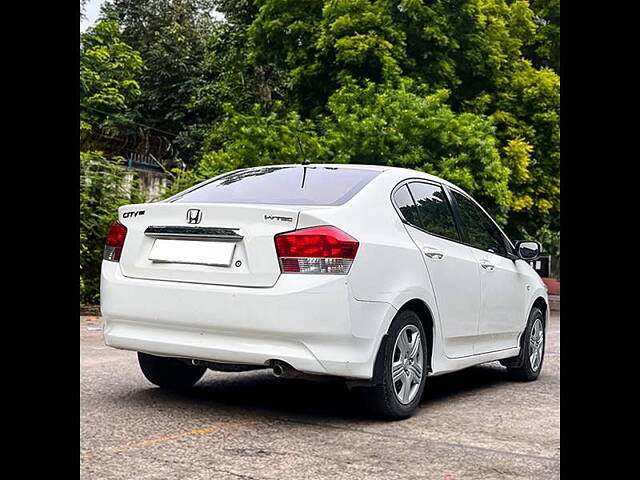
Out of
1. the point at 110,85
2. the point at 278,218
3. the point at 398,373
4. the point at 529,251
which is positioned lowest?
the point at 398,373

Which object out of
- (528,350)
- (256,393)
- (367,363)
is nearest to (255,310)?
(367,363)

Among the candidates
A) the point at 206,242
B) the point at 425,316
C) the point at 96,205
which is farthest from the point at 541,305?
the point at 96,205

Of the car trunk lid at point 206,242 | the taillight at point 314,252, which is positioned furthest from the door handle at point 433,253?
the car trunk lid at point 206,242

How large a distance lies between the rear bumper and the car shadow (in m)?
0.44

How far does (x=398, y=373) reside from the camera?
17.4ft

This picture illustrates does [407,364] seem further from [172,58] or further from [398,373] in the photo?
[172,58]

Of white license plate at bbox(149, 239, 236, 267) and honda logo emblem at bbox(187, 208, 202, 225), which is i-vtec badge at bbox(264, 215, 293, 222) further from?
honda logo emblem at bbox(187, 208, 202, 225)

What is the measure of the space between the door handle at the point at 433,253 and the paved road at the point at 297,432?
0.99 m

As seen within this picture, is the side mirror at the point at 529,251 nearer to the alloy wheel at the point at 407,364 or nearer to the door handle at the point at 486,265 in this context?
the door handle at the point at 486,265

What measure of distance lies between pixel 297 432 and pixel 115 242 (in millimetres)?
1615
